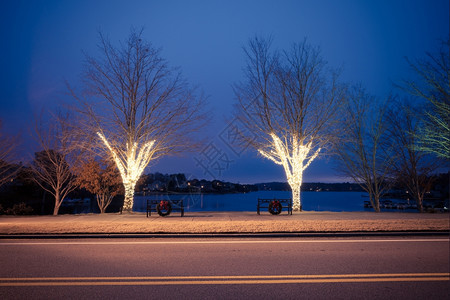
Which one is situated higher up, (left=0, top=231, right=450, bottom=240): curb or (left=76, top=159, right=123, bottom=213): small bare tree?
(left=76, top=159, right=123, bottom=213): small bare tree

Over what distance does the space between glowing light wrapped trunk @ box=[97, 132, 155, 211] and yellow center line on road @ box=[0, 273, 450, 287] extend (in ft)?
44.9

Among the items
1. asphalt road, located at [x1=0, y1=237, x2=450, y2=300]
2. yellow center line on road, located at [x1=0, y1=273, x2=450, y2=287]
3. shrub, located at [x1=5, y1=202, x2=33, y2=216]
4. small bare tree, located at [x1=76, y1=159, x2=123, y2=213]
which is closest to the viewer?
asphalt road, located at [x1=0, y1=237, x2=450, y2=300]

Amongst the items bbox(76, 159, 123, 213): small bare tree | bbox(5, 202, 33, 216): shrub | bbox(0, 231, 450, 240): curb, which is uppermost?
bbox(76, 159, 123, 213): small bare tree

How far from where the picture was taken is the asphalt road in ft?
16.6

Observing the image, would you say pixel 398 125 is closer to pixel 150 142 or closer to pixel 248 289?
pixel 150 142

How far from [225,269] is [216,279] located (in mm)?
678

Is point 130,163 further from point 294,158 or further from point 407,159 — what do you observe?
point 407,159

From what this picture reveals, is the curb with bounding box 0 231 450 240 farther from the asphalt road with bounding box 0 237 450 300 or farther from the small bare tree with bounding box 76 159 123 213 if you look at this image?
the small bare tree with bounding box 76 159 123 213

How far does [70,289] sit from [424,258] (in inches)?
306

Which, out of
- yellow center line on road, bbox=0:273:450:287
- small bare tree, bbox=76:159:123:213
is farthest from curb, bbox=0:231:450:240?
small bare tree, bbox=76:159:123:213

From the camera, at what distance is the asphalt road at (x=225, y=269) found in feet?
16.6

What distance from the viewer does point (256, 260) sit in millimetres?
7117

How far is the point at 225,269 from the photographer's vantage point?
640 cm

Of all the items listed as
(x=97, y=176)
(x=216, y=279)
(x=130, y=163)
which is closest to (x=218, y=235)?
(x=216, y=279)
